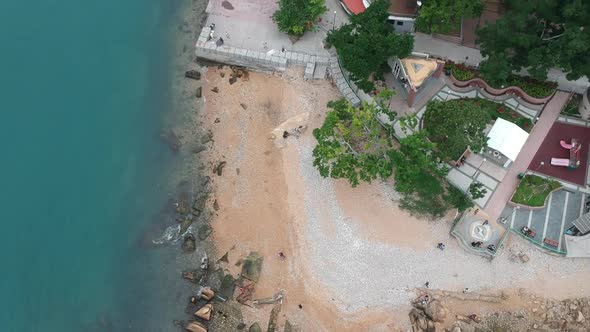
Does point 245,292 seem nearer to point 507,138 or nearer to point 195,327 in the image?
point 195,327

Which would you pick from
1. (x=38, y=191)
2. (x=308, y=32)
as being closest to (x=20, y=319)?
(x=38, y=191)

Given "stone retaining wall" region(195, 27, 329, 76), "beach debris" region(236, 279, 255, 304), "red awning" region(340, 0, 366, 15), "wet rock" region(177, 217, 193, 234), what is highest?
"red awning" region(340, 0, 366, 15)

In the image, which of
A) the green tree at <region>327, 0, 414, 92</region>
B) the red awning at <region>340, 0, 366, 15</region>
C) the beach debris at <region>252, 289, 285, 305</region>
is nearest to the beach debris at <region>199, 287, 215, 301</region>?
the beach debris at <region>252, 289, 285, 305</region>

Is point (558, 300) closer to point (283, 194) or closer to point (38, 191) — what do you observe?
point (283, 194)

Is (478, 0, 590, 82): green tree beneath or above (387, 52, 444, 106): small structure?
above

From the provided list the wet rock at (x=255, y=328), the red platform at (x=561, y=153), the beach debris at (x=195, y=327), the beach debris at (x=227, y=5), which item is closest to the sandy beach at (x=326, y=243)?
the wet rock at (x=255, y=328)

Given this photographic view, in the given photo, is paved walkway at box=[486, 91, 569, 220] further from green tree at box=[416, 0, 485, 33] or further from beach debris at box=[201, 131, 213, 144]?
beach debris at box=[201, 131, 213, 144]

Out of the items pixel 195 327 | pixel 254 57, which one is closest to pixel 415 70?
pixel 254 57

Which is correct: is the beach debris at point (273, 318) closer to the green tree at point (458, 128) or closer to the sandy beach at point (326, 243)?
the sandy beach at point (326, 243)
